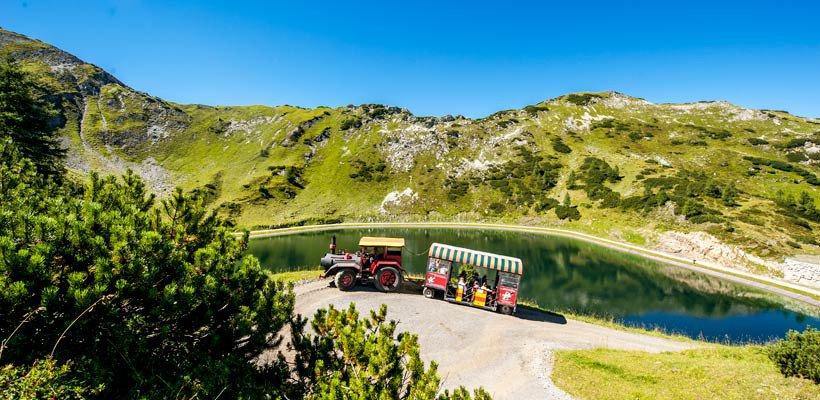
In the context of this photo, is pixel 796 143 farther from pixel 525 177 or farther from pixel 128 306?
pixel 128 306

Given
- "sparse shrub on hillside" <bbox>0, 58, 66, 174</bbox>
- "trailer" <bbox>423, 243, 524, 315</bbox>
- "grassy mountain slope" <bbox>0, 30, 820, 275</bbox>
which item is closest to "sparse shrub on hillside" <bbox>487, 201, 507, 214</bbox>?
"grassy mountain slope" <bbox>0, 30, 820, 275</bbox>

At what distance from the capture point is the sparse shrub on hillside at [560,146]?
124081 mm

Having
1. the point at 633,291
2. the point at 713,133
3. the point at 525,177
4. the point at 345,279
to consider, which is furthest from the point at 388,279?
the point at 713,133

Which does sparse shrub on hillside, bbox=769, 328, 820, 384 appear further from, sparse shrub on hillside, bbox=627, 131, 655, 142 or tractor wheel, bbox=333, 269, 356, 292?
sparse shrub on hillside, bbox=627, 131, 655, 142

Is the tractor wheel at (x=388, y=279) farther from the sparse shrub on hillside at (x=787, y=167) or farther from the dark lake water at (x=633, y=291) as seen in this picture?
the sparse shrub on hillside at (x=787, y=167)

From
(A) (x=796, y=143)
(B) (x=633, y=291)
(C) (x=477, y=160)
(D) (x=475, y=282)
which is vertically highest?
(A) (x=796, y=143)

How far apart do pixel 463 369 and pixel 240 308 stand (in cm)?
1327

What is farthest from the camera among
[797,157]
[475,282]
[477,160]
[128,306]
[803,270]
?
[477,160]

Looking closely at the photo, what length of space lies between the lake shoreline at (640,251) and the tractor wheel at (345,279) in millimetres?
52311

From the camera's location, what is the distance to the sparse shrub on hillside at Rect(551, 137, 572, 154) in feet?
407

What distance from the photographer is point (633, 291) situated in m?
44.0

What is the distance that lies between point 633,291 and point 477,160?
9056cm

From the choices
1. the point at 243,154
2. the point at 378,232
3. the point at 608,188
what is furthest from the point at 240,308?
the point at 243,154

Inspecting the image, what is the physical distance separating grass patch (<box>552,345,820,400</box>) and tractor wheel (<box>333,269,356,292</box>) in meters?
14.9
